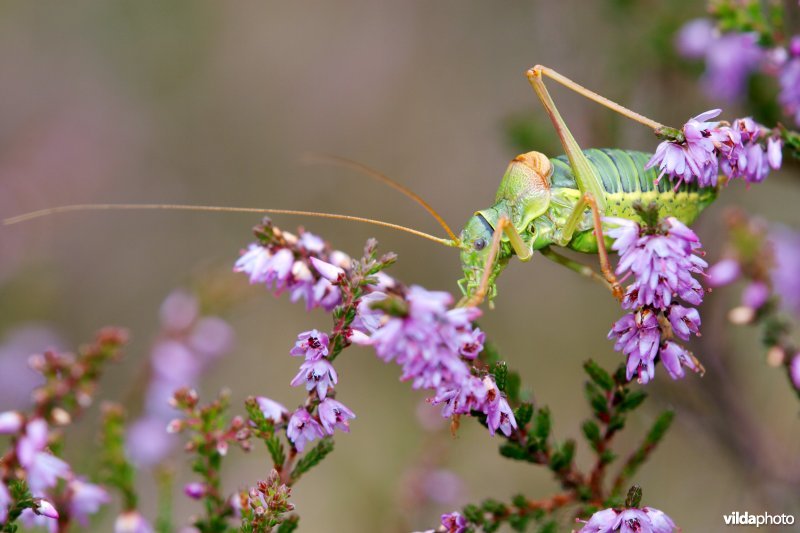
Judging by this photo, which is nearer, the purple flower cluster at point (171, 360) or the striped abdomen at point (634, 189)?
the striped abdomen at point (634, 189)

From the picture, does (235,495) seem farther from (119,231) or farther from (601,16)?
(119,231)

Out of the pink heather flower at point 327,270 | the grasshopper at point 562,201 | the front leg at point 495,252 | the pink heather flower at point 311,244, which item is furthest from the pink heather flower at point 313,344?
the grasshopper at point 562,201

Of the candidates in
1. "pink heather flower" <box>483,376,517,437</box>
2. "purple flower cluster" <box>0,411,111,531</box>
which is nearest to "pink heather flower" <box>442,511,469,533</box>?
"pink heather flower" <box>483,376,517,437</box>

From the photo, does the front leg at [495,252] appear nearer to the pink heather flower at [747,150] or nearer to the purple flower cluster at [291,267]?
the purple flower cluster at [291,267]

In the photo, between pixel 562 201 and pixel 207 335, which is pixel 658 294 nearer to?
pixel 562 201

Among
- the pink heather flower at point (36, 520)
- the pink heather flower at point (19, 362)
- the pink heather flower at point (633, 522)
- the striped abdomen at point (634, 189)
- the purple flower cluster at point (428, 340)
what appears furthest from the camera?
the pink heather flower at point (19, 362)

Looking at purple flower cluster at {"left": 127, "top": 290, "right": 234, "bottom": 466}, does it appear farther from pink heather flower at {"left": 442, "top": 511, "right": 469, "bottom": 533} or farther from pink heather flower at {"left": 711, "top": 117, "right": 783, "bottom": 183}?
pink heather flower at {"left": 711, "top": 117, "right": 783, "bottom": 183}
